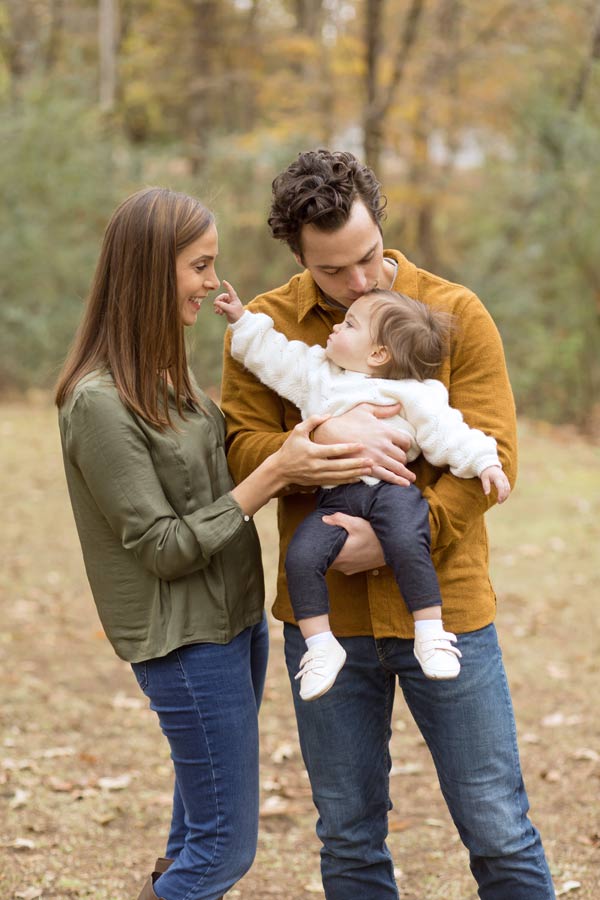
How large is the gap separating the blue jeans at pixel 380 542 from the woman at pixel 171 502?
9 centimetres

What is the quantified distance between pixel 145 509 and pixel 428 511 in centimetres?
70

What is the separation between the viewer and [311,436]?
2.79 meters

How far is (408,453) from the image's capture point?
2762mm

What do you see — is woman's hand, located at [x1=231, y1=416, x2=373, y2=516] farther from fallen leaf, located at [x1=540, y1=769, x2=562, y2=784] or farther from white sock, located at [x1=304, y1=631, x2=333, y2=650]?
fallen leaf, located at [x1=540, y1=769, x2=562, y2=784]

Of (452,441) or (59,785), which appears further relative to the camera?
(59,785)

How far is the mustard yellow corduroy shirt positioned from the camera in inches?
107

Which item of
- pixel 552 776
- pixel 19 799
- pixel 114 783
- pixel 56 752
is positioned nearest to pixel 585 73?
pixel 552 776

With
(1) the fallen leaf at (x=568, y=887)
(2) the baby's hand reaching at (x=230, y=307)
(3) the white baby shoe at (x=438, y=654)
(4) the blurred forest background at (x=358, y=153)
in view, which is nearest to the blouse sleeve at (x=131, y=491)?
(2) the baby's hand reaching at (x=230, y=307)

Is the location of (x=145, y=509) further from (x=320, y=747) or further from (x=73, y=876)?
(x=73, y=876)

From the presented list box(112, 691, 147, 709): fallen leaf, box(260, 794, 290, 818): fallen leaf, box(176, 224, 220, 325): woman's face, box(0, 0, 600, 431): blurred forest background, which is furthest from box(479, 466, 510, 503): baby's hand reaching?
box(0, 0, 600, 431): blurred forest background

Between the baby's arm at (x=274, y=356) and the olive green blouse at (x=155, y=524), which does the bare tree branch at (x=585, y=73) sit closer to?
the baby's arm at (x=274, y=356)

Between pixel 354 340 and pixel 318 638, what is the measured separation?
0.77 m

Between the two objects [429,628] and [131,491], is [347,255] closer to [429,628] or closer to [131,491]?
[131,491]

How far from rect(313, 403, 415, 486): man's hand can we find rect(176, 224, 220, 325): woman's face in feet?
1.57
